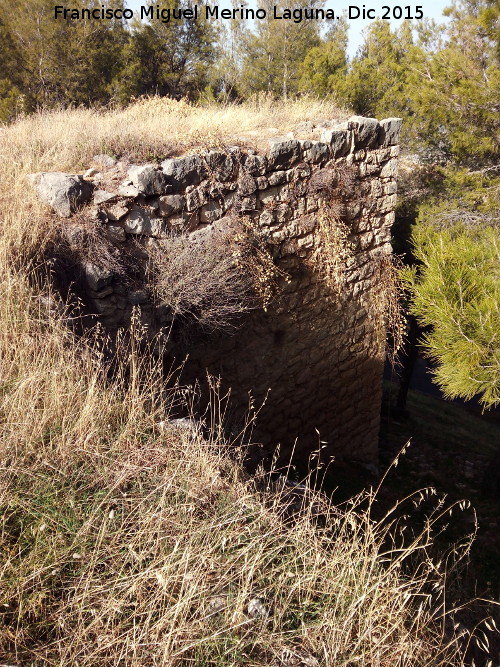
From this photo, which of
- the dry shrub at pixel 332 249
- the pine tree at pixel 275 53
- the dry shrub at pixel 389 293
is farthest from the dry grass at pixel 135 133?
the pine tree at pixel 275 53

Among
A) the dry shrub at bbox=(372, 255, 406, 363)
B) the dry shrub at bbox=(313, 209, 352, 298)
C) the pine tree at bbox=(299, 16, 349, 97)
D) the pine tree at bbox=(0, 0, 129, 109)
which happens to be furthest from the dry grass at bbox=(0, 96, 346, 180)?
the pine tree at bbox=(299, 16, 349, 97)

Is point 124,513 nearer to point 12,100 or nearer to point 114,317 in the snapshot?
point 114,317

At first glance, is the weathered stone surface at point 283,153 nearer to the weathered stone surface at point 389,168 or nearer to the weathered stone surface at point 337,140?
the weathered stone surface at point 337,140

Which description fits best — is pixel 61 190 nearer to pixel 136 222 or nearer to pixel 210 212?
pixel 136 222

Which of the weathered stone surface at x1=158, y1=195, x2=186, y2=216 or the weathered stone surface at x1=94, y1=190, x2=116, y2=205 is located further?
the weathered stone surface at x1=158, y1=195, x2=186, y2=216

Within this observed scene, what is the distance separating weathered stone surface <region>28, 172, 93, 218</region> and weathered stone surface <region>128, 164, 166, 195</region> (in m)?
0.40

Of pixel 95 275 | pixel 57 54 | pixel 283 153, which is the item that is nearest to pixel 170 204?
pixel 95 275

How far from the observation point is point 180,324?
4.37 metres

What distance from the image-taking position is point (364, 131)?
5.58m

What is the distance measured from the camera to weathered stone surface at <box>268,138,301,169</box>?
4.88 meters

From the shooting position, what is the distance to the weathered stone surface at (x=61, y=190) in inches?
155

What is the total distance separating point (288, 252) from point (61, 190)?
225 cm

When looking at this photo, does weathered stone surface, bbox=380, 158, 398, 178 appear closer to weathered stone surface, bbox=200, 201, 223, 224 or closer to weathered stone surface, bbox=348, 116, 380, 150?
weathered stone surface, bbox=348, 116, 380, 150

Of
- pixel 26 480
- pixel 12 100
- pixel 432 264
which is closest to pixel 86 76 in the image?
pixel 12 100
